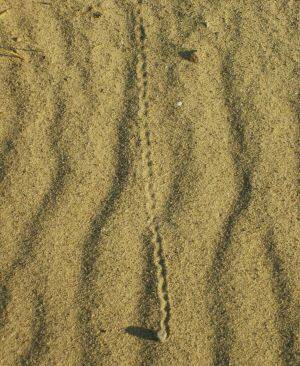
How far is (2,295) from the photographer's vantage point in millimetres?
2215

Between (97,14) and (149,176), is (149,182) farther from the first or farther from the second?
(97,14)

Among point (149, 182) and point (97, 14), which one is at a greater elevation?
point (97, 14)

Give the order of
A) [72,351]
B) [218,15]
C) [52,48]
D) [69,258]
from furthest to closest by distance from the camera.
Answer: [218,15], [52,48], [69,258], [72,351]

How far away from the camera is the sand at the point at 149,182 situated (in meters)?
2.20

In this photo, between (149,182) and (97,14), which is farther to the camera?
(97,14)

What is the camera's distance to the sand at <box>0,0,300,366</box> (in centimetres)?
220

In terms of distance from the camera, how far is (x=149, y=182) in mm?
2496

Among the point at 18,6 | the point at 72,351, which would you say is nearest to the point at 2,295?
the point at 72,351

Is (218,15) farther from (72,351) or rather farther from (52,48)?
(72,351)

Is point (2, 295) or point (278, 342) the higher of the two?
point (2, 295)

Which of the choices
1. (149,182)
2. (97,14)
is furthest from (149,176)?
(97,14)

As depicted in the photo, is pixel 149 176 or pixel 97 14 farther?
pixel 97 14

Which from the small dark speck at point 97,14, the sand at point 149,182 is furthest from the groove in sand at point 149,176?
the small dark speck at point 97,14

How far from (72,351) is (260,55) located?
1652 mm
